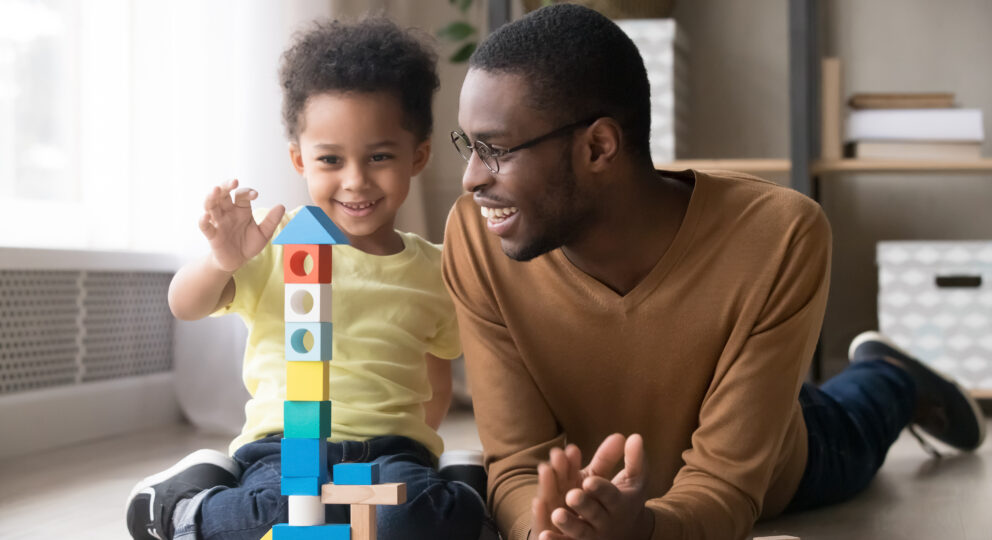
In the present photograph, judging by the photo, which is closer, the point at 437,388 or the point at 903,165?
the point at 437,388

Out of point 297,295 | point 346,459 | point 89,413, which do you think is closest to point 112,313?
point 89,413

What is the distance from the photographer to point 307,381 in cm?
91

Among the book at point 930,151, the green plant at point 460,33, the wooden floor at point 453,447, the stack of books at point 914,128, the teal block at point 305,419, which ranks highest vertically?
the green plant at point 460,33

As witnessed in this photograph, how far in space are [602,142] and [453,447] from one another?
114 centimetres

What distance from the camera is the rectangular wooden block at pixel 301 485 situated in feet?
2.96

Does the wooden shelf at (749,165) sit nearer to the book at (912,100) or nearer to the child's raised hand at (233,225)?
the book at (912,100)

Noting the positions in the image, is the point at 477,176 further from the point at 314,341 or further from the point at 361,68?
the point at 361,68

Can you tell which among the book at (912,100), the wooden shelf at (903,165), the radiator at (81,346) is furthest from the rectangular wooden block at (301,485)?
the book at (912,100)

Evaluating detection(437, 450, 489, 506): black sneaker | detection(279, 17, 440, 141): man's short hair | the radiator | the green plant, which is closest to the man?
detection(437, 450, 489, 506): black sneaker

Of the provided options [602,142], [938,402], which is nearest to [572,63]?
[602,142]

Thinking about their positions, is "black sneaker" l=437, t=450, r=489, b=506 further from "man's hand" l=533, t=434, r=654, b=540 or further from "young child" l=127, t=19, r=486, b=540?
"man's hand" l=533, t=434, r=654, b=540

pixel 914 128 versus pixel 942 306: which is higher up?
pixel 914 128

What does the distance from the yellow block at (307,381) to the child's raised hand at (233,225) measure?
18cm

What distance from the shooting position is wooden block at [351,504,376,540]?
901 mm
